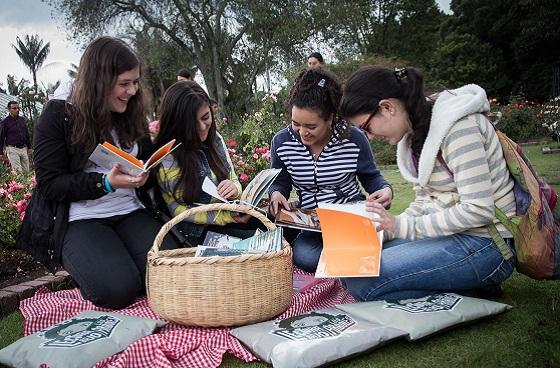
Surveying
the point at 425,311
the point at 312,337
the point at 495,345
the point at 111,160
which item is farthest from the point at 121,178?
the point at 495,345

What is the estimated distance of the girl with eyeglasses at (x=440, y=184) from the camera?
208cm

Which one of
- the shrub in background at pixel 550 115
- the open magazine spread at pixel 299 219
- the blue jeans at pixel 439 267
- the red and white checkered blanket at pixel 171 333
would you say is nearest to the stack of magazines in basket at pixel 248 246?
the open magazine spread at pixel 299 219

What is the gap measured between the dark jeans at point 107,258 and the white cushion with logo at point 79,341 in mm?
247

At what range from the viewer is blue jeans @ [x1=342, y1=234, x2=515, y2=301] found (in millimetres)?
2172

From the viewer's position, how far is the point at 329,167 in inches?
118

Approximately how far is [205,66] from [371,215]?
17.0 meters

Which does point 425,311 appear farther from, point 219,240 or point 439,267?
point 219,240

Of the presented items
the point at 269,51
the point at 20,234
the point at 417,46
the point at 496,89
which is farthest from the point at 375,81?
the point at 417,46

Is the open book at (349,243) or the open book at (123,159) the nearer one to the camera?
the open book at (349,243)

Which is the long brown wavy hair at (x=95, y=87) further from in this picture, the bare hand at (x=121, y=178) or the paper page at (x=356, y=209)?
the paper page at (x=356, y=209)

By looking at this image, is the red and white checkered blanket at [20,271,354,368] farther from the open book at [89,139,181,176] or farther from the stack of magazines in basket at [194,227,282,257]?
the open book at [89,139,181,176]

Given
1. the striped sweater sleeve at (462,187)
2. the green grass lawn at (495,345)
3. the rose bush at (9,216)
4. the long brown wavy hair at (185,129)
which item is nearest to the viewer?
the green grass lawn at (495,345)

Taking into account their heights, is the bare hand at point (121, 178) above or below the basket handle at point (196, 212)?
above

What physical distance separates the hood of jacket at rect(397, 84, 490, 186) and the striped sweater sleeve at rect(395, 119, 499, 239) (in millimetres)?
32
